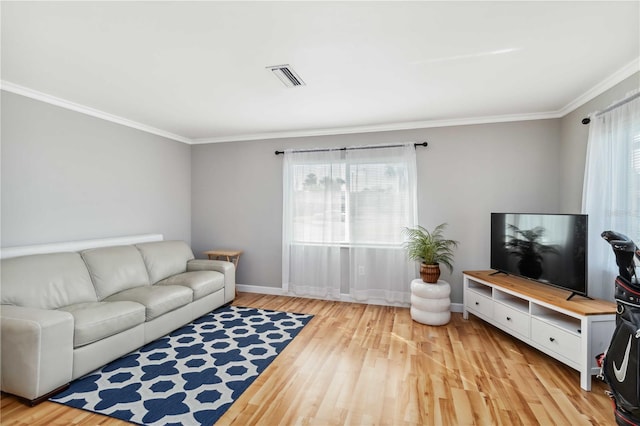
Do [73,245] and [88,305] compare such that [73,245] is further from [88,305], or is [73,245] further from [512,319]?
[512,319]

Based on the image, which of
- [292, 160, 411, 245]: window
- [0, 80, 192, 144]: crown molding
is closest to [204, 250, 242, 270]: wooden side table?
[292, 160, 411, 245]: window

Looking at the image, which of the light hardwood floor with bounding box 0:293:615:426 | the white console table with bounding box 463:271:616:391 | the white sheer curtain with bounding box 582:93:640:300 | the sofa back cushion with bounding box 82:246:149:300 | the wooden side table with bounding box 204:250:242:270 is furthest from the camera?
the wooden side table with bounding box 204:250:242:270

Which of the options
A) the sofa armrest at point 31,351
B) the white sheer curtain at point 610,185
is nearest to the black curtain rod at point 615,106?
→ the white sheer curtain at point 610,185

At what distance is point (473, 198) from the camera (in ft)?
12.8

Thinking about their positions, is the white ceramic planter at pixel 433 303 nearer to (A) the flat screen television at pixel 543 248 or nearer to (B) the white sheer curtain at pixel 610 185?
(A) the flat screen television at pixel 543 248

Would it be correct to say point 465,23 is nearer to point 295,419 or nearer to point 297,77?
point 297,77

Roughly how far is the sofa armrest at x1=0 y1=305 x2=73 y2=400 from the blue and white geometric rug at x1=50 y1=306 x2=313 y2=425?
0.19 meters

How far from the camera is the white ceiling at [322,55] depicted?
1.74 meters

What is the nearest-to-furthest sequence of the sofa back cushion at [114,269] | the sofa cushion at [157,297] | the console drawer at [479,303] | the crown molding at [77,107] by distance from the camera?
the crown molding at [77,107] < the sofa cushion at [157,297] < the sofa back cushion at [114,269] < the console drawer at [479,303]

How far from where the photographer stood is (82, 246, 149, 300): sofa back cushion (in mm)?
3055

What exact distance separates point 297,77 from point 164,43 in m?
1.04

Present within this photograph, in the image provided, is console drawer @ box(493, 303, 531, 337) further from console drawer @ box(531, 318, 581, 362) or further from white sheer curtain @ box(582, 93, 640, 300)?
white sheer curtain @ box(582, 93, 640, 300)

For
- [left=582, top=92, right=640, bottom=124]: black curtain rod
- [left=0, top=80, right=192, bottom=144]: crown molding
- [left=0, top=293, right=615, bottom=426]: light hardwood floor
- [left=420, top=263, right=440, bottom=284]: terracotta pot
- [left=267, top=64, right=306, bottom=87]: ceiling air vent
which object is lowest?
[left=0, top=293, right=615, bottom=426]: light hardwood floor

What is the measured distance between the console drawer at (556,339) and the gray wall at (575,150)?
1493 mm
